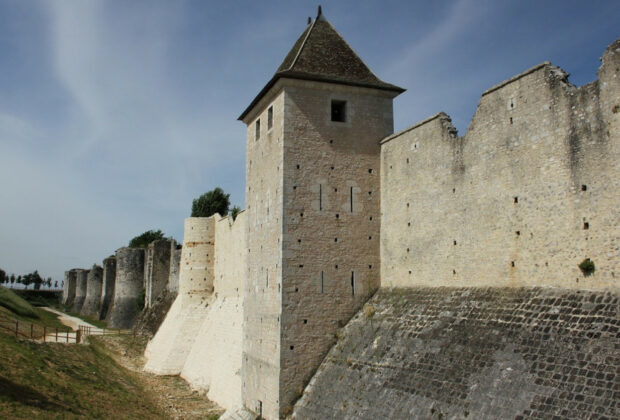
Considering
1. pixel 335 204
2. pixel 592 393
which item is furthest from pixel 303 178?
pixel 592 393

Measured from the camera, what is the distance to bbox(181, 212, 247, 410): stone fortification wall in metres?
18.9

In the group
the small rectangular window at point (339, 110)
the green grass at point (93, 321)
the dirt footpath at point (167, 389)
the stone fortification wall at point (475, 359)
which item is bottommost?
the dirt footpath at point (167, 389)

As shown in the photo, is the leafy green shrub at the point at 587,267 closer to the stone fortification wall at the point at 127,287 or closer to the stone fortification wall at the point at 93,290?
the stone fortification wall at the point at 127,287

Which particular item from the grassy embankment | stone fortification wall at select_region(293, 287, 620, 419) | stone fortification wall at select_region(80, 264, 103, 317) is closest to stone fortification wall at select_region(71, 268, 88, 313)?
stone fortification wall at select_region(80, 264, 103, 317)

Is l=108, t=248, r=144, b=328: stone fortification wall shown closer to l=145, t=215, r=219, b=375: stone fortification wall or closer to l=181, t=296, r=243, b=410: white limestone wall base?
l=145, t=215, r=219, b=375: stone fortification wall

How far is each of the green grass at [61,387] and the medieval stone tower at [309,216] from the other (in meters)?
3.80

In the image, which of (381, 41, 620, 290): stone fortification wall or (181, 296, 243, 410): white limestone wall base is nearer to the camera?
Answer: (381, 41, 620, 290): stone fortification wall

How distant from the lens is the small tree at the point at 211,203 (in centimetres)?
5059

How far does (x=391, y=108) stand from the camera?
1576 cm

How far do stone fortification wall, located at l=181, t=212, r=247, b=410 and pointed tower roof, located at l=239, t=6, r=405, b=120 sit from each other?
717 cm

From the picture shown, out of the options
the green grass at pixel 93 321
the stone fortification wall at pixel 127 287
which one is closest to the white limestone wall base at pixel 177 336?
the stone fortification wall at pixel 127 287

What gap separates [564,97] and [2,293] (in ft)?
116

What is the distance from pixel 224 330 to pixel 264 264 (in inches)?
308

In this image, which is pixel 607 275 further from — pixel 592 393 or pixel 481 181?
pixel 481 181
